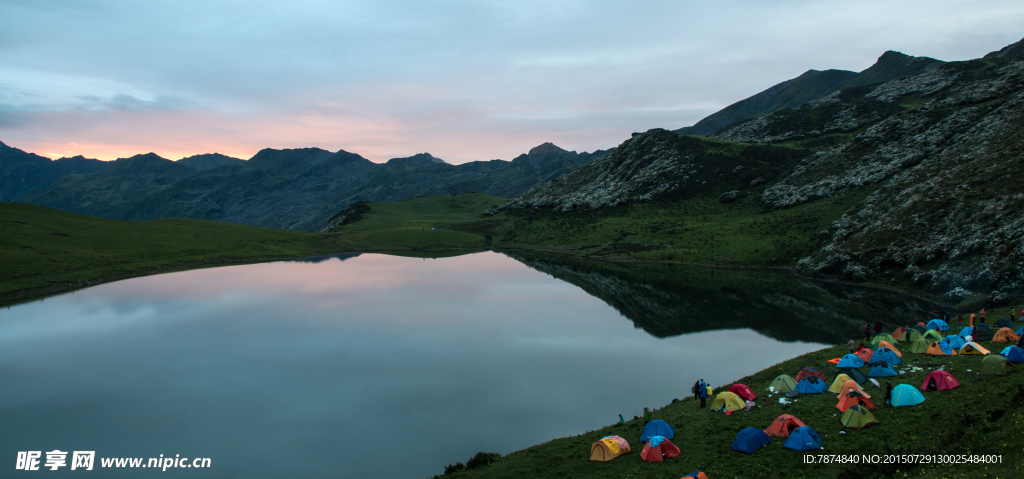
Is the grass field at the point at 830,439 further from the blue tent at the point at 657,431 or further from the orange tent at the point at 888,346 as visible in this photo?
the orange tent at the point at 888,346

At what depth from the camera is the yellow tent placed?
3086cm

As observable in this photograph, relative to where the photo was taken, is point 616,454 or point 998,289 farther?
point 998,289

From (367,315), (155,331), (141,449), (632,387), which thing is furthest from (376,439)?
(155,331)

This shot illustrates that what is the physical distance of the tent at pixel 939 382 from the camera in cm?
2852

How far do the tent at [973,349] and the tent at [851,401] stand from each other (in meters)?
16.1

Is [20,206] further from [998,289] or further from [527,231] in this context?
[998,289]

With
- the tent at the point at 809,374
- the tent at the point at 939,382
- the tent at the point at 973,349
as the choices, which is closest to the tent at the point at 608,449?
the tent at the point at 809,374

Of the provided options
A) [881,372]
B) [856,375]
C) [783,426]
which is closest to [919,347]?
[881,372]

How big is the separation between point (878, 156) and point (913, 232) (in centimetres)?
6007

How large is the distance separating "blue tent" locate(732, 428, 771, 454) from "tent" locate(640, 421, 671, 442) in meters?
3.26

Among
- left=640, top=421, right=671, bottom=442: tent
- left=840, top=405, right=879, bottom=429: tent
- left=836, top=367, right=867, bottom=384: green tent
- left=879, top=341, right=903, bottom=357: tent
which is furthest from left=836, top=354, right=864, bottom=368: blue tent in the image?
left=640, top=421, right=671, bottom=442: tent

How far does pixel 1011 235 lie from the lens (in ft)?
213

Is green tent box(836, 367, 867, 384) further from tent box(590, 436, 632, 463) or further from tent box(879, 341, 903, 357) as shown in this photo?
tent box(590, 436, 632, 463)

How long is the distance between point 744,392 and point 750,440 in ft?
28.5
